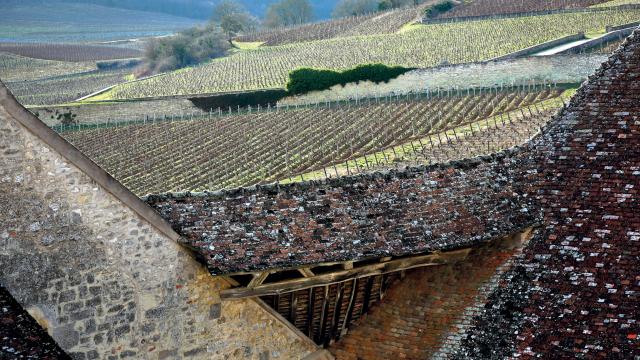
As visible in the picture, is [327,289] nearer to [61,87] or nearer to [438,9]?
[61,87]

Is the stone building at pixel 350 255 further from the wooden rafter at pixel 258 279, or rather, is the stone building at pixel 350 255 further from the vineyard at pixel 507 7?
the vineyard at pixel 507 7

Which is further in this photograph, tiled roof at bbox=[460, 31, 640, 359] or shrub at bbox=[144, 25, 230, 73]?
shrub at bbox=[144, 25, 230, 73]

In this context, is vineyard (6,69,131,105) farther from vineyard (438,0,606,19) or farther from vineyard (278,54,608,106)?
vineyard (438,0,606,19)

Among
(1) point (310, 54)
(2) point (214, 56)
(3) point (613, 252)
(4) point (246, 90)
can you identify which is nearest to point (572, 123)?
(3) point (613, 252)

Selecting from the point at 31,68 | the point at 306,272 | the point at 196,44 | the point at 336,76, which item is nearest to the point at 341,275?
the point at 306,272

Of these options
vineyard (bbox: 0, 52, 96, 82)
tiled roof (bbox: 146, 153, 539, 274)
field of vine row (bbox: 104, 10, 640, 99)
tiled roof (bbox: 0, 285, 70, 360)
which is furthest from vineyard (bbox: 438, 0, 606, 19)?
tiled roof (bbox: 0, 285, 70, 360)

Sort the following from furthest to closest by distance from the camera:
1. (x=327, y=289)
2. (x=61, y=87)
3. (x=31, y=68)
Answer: (x=31, y=68) < (x=61, y=87) < (x=327, y=289)
